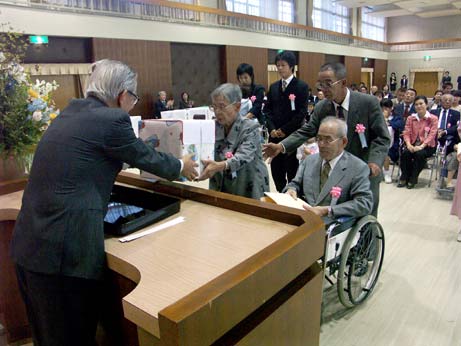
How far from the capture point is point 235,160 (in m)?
1.96

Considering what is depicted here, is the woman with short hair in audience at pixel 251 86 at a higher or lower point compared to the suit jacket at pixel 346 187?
higher

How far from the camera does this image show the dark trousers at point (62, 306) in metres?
1.21

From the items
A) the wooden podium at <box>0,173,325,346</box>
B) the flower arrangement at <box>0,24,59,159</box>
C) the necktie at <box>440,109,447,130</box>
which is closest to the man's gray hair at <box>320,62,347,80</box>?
the wooden podium at <box>0,173,325,346</box>

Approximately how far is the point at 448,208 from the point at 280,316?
3.68m

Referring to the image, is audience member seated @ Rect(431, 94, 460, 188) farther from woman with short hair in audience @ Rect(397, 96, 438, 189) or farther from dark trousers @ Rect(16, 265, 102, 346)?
dark trousers @ Rect(16, 265, 102, 346)

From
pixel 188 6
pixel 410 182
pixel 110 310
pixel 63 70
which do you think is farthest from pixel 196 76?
pixel 110 310

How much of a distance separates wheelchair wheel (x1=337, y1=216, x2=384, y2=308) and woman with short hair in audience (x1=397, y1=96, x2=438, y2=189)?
281 centimetres

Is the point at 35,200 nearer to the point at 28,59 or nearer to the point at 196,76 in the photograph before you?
the point at 28,59

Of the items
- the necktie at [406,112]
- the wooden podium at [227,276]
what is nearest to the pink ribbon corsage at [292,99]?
the wooden podium at [227,276]

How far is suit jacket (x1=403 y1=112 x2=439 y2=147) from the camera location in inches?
187

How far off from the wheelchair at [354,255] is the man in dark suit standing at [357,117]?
0.33m

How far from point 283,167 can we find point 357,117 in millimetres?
1051

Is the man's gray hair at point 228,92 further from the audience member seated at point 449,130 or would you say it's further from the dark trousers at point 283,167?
the audience member seated at point 449,130

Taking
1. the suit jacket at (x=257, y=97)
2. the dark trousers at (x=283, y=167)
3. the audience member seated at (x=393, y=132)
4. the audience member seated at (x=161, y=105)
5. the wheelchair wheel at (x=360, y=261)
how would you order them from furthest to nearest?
the audience member seated at (x=161, y=105) → the audience member seated at (x=393, y=132) → the suit jacket at (x=257, y=97) → the dark trousers at (x=283, y=167) → the wheelchair wheel at (x=360, y=261)
